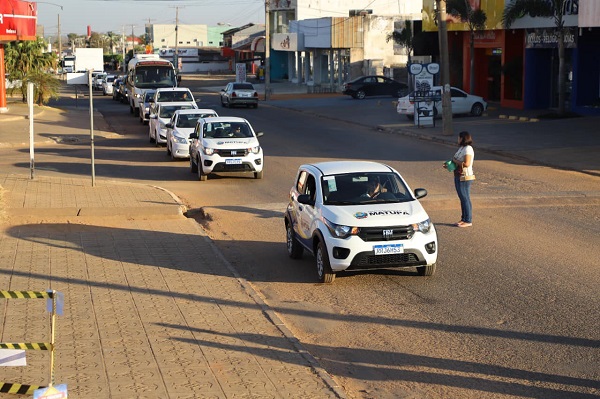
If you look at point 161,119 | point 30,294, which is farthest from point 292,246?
point 161,119

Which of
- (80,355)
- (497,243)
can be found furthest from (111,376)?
(497,243)

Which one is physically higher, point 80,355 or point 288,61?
point 288,61

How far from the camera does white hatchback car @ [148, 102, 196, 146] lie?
3247 cm

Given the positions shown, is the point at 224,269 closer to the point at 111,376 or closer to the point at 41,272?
the point at 41,272

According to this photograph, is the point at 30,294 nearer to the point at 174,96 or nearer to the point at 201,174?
the point at 201,174

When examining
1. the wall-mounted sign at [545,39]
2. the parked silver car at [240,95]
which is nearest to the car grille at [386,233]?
the wall-mounted sign at [545,39]

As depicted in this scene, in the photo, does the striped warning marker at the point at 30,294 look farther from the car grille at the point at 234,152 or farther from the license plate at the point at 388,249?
the car grille at the point at 234,152

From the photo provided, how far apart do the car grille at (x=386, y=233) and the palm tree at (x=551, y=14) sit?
27.4 m

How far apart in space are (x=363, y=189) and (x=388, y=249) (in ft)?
4.48

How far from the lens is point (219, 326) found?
10219 mm

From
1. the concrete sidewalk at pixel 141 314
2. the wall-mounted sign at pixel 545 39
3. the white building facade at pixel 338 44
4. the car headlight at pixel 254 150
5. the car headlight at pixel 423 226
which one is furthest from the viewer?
the white building facade at pixel 338 44

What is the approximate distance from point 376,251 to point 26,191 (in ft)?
37.7

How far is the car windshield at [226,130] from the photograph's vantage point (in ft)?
80.5

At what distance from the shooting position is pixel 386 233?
12.2m
